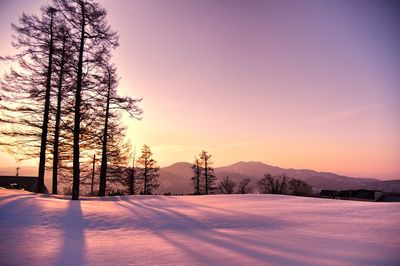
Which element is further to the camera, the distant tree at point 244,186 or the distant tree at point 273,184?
the distant tree at point 273,184

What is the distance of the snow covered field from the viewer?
13.4 feet

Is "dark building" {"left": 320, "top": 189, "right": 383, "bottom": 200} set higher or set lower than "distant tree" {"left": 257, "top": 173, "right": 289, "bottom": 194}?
lower

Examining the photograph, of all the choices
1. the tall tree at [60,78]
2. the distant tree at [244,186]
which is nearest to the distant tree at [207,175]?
the distant tree at [244,186]

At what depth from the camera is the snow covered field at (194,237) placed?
13.4 ft

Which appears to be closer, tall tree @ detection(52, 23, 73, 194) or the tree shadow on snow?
the tree shadow on snow

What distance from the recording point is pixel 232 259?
4090 millimetres

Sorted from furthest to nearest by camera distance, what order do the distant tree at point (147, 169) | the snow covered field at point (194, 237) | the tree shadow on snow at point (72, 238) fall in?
the distant tree at point (147, 169), the snow covered field at point (194, 237), the tree shadow on snow at point (72, 238)

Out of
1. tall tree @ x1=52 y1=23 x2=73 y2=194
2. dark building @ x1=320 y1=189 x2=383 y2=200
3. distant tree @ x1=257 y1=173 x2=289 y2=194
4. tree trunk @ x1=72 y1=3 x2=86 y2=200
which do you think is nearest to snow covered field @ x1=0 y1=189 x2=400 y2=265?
tree trunk @ x1=72 y1=3 x2=86 y2=200

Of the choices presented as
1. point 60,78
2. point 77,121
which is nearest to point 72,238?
point 77,121

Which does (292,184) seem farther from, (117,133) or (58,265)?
(58,265)

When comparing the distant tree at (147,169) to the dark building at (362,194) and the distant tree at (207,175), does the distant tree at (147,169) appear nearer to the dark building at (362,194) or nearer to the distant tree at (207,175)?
the distant tree at (207,175)

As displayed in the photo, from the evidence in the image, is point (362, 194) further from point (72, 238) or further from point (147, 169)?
point (72, 238)

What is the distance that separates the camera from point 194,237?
215 inches

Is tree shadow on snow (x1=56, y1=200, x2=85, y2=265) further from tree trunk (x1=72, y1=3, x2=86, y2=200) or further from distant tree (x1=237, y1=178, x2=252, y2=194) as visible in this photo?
distant tree (x1=237, y1=178, x2=252, y2=194)
